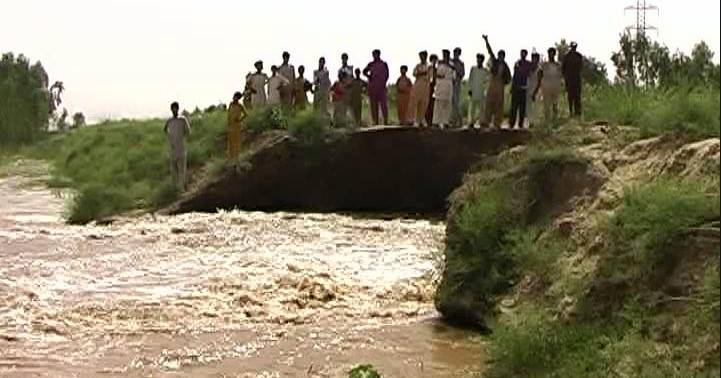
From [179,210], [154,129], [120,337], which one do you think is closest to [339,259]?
[120,337]

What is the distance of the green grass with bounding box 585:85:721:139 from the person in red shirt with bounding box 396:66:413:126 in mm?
7849

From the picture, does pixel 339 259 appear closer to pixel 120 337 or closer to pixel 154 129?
pixel 120 337

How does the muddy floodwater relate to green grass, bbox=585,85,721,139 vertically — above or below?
below

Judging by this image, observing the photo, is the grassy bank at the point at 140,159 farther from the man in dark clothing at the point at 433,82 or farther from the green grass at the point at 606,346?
the green grass at the point at 606,346

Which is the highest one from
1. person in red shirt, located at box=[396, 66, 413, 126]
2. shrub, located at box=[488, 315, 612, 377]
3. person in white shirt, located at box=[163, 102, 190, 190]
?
person in red shirt, located at box=[396, 66, 413, 126]

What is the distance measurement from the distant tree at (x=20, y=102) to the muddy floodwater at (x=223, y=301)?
36.2 metres

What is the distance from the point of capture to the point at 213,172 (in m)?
23.8

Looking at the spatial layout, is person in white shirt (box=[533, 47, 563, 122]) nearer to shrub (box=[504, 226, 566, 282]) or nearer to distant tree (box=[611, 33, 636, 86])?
distant tree (box=[611, 33, 636, 86])

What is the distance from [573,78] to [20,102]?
44.2 meters

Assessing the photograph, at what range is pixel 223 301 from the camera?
43.3ft

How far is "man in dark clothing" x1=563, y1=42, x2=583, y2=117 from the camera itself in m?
16.8

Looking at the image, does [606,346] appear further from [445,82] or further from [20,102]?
[20,102]

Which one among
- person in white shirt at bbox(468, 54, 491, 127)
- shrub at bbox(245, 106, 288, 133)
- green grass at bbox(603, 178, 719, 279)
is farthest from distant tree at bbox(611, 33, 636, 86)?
shrub at bbox(245, 106, 288, 133)

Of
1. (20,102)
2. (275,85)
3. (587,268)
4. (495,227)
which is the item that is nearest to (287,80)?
(275,85)
